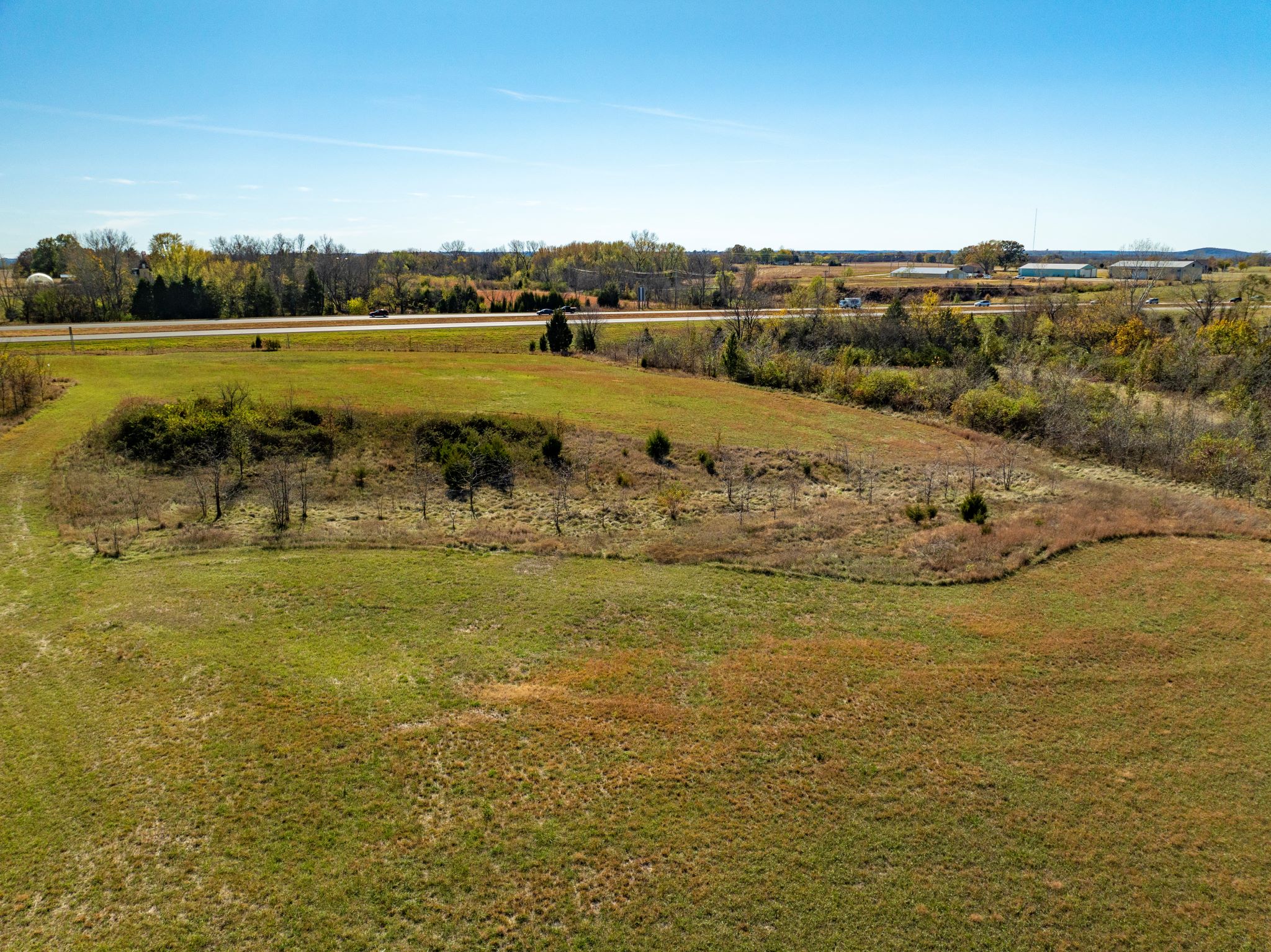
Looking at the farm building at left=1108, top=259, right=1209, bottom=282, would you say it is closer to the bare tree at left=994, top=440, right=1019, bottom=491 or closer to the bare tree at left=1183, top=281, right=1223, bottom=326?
the bare tree at left=1183, top=281, right=1223, bottom=326

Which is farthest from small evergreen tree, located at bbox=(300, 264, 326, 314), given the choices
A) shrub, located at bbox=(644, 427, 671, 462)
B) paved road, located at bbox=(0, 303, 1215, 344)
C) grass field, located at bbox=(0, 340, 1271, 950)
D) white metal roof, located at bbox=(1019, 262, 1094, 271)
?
white metal roof, located at bbox=(1019, 262, 1094, 271)

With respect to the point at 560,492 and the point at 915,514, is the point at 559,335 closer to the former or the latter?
Result: the point at 560,492

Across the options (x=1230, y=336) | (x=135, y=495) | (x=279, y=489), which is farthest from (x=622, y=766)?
(x=1230, y=336)

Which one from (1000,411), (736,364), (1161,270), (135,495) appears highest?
(1161,270)

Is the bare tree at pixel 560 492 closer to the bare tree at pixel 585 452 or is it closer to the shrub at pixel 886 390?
the bare tree at pixel 585 452

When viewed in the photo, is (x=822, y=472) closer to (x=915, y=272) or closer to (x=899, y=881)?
(x=899, y=881)

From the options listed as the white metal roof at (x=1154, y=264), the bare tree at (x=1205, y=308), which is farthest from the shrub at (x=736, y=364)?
the white metal roof at (x=1154, y=264)

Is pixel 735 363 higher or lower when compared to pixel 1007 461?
higher
